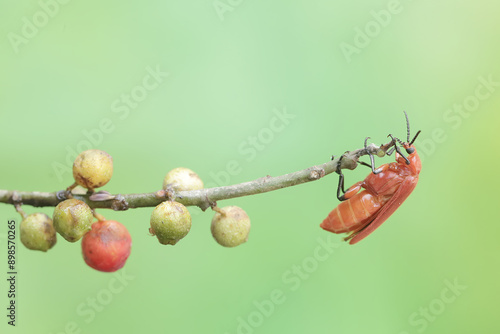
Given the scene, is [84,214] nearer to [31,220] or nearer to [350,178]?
[31,220]

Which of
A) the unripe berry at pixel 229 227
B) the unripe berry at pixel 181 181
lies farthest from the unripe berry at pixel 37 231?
Result: the unripe berry at pixel 229 227

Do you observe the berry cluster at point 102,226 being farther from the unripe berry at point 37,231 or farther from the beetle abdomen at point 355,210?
the beetle abdomen at point 355,210

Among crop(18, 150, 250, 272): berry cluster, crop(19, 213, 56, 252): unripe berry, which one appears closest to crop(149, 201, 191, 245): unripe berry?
crop(18, 150, 250, 272): berry cluster

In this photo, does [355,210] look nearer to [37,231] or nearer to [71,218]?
[71,218]

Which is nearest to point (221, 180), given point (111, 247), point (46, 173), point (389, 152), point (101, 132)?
point (101, 132)

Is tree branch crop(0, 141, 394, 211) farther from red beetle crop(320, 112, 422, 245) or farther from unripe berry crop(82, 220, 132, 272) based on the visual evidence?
red beetle crop(320, 112, 422, 245)

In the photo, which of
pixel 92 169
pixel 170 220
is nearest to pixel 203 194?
pixel 170 220
